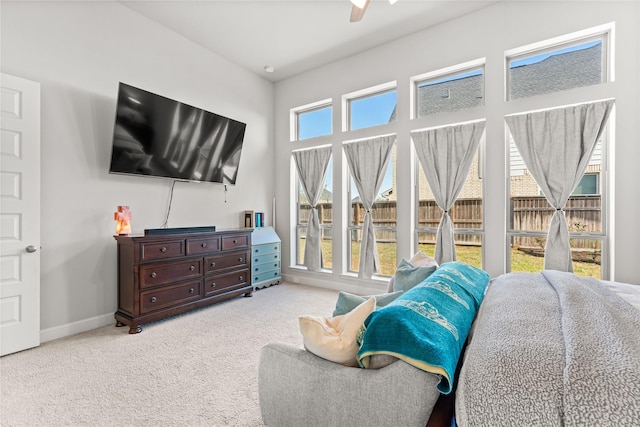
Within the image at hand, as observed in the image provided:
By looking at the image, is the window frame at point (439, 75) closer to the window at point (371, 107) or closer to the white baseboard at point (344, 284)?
the window at point (371, 107)

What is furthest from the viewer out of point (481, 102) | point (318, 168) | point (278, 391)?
point (318, 168)

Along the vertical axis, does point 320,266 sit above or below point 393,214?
below

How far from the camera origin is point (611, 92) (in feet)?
9.34

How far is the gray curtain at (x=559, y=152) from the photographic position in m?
2.91

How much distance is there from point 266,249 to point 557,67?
427 centimetres

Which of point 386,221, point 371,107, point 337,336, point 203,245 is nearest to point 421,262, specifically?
point 337,336

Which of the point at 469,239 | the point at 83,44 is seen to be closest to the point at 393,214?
the point at 469,239

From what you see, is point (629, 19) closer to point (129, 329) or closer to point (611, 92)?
point (611, 92)

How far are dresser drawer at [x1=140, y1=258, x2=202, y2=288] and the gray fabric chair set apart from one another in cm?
225

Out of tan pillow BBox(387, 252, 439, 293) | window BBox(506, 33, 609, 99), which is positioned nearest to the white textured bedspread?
tan pillow BBox(387, 252, 439, 293)

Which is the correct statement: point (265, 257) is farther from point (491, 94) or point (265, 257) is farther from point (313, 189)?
point (491, 94)

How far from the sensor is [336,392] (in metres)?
1.14

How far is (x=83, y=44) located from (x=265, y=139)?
2.61 meters

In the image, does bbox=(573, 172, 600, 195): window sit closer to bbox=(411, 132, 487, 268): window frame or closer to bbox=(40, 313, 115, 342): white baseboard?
bbox=(411, 132, 487, 268): window frame
